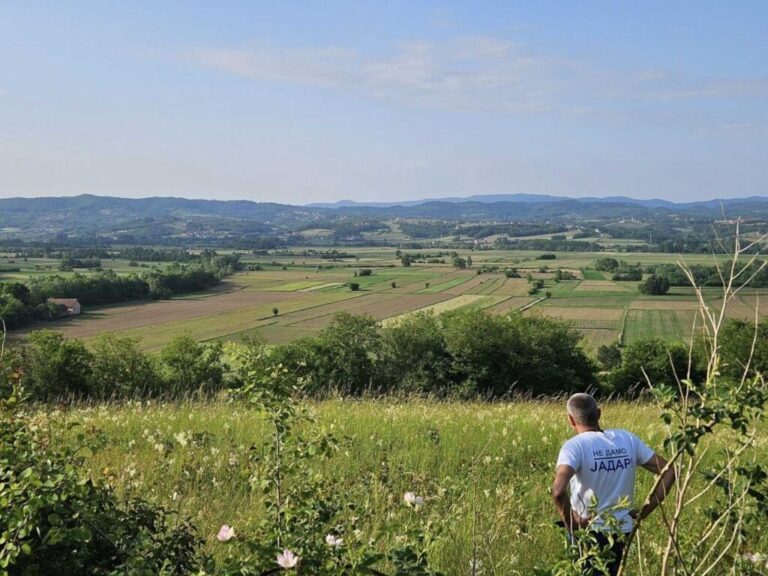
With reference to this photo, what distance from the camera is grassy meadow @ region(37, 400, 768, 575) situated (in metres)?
4.48

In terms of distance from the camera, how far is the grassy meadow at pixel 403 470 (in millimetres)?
4484

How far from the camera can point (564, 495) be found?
13.8ft

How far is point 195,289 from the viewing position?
8894 centimetres

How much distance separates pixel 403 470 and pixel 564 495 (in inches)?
93.1

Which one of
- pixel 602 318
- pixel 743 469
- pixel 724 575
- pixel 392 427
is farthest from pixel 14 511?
pixel 602 318

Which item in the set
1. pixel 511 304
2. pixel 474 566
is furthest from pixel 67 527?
pixel 511 304

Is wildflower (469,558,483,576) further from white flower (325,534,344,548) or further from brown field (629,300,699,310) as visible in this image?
brown field (629,300,699,310)

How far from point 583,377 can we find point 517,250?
119 metres

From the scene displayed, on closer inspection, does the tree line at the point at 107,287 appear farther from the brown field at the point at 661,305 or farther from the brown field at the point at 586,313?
the brown field at the point at 661,305

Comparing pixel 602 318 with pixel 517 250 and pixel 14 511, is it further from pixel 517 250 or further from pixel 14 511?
pixel 517 250

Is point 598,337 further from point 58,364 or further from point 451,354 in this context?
point 58,364

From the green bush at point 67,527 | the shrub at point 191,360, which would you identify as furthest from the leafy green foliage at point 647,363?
the green bush at point 67,527

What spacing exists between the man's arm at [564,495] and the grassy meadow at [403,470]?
6.6 inches

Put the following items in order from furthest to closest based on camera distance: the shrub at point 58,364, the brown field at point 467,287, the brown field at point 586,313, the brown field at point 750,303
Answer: the brown field at point 467,287
the brown field at point 586,313
the shrub at point 58,364
the brown field at point 750,303
